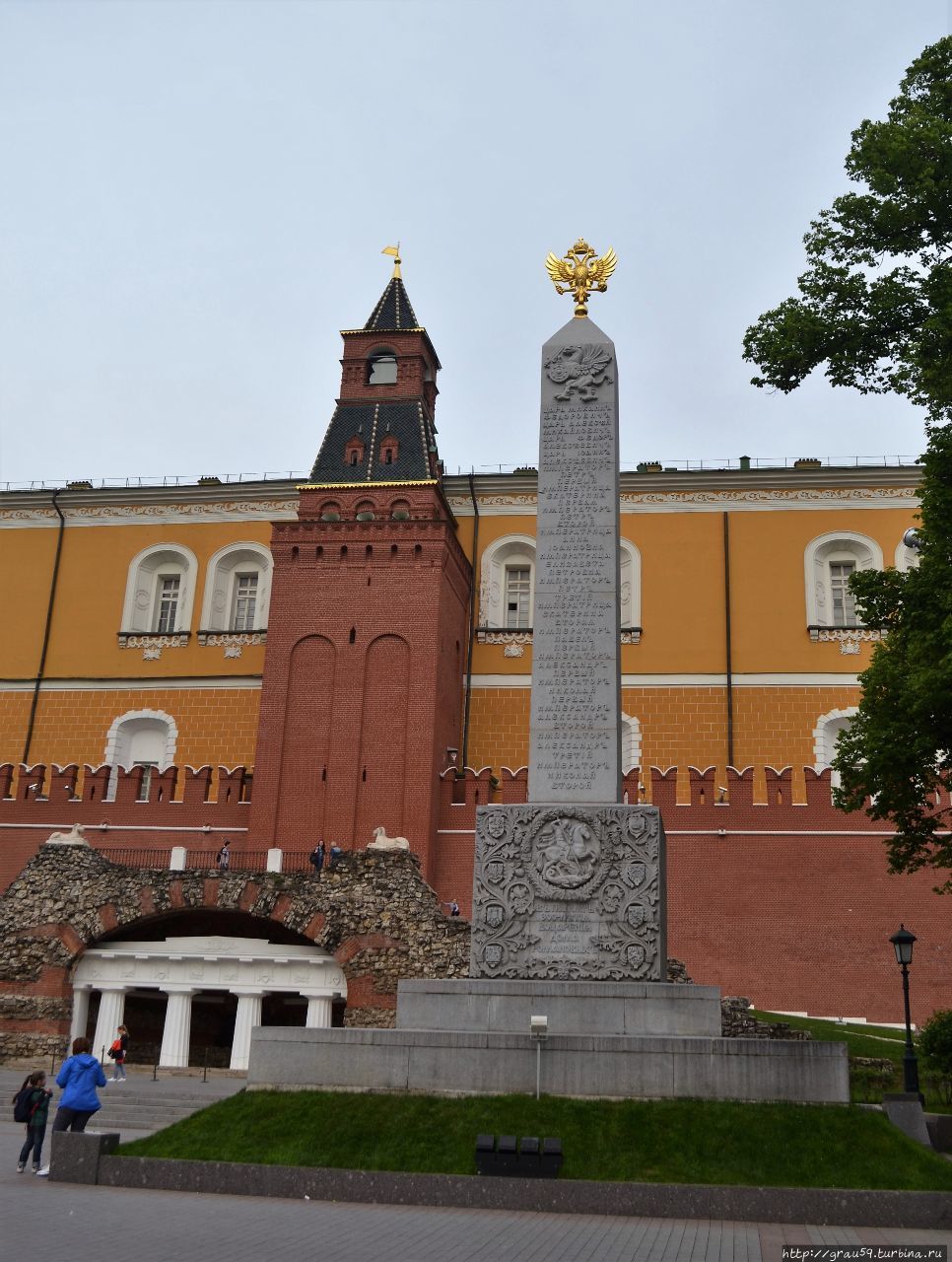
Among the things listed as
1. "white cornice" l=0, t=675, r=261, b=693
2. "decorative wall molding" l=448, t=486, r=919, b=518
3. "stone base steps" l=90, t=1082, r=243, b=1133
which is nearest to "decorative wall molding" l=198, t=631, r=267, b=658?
"white cornice" l=0, t=675, r=261, b=693

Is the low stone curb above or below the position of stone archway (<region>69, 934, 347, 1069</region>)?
below

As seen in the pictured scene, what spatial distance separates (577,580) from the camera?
13.9m

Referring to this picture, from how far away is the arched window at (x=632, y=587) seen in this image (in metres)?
34.5

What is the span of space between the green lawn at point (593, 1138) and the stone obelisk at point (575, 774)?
1.76 metres

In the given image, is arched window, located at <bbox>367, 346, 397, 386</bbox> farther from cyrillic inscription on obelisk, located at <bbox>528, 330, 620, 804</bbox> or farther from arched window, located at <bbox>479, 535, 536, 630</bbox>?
cyrillic inscription on obelisk, located at <bbox>528, 330, 620, 804</bbox>

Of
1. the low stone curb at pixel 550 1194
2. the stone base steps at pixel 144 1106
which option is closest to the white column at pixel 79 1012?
the stone base steps at pixel 144 1106

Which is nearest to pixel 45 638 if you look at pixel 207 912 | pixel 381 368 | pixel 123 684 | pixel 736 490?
pixel 123 684

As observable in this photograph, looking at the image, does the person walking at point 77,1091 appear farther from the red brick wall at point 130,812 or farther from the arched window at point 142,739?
the arched window at point 142,739

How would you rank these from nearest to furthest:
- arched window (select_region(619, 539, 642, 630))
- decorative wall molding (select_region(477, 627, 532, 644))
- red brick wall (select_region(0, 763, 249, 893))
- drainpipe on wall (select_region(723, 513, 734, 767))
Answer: red brick wall (select_region(0, 763, 249, 893)), drainpipe on wall (select_region(723, 513, 734, 767)), decorative wall molding (select_region(477, 627, 532, 644)), arched window (select_region(619, 539, 642, 630))

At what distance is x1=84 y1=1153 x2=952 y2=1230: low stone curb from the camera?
31.1 feet

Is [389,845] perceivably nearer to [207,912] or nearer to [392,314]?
[207,912]

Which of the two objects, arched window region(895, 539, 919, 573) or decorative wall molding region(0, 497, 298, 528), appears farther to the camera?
decorative wall molding region(0, 497, 298, 528)

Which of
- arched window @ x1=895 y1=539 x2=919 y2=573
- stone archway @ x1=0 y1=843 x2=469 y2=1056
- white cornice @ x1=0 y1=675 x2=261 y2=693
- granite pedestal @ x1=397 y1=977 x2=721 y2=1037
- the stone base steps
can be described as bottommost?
the stone base steps

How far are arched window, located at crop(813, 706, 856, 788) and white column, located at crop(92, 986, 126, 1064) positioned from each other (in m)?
17.4
